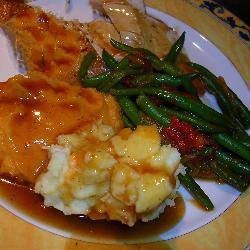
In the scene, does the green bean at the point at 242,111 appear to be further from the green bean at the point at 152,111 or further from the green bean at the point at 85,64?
the green bean at the point at 85,64

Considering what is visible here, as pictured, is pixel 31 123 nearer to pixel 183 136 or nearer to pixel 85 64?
pixel 85 64

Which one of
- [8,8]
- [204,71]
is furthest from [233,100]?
[8,8]

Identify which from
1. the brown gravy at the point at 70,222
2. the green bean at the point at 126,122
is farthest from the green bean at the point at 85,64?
the brown gravy at the point at 70,222

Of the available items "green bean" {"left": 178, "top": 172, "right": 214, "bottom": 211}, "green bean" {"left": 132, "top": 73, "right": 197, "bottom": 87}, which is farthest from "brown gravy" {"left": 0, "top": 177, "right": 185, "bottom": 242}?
"green bean" {"left": 132, "top": 73, "right": 197, "bottom": 87}

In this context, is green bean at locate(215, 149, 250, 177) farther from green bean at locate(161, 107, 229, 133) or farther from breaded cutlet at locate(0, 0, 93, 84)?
breaded cutlet at locate(0, 0, 93, 84)

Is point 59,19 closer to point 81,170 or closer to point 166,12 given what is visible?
point 166,12
